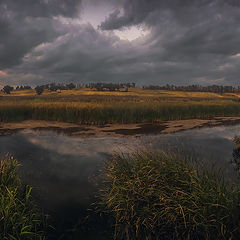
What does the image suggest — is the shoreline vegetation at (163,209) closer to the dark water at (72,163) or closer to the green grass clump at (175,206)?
the green grass clump at (175,206)

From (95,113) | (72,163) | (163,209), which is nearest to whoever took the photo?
(163,209)

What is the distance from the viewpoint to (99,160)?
891 centimetres

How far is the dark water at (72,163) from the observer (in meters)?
4.86

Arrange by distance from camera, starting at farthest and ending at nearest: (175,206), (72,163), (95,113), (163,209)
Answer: (95,113), (72,163), (163,209), (175,206)

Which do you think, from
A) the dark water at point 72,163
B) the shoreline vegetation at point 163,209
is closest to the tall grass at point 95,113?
the dark water at point 72,163

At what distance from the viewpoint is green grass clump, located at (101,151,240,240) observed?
344 centimetres

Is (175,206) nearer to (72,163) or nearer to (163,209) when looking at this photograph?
(163,209)

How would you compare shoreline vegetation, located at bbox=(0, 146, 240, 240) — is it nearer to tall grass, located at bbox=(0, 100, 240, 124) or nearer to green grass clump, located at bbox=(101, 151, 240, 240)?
green grass clump, located at bbox=(101, 151, 240, 240)

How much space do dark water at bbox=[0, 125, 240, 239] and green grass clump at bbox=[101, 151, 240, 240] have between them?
0.81m

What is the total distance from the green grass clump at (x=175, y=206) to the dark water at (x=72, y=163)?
0.81 meters

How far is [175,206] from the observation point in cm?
400

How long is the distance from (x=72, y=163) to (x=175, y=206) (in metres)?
5.70

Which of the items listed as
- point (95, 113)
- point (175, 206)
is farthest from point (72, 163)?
point (95, 113)

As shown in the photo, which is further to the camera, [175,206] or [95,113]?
[95,113]
